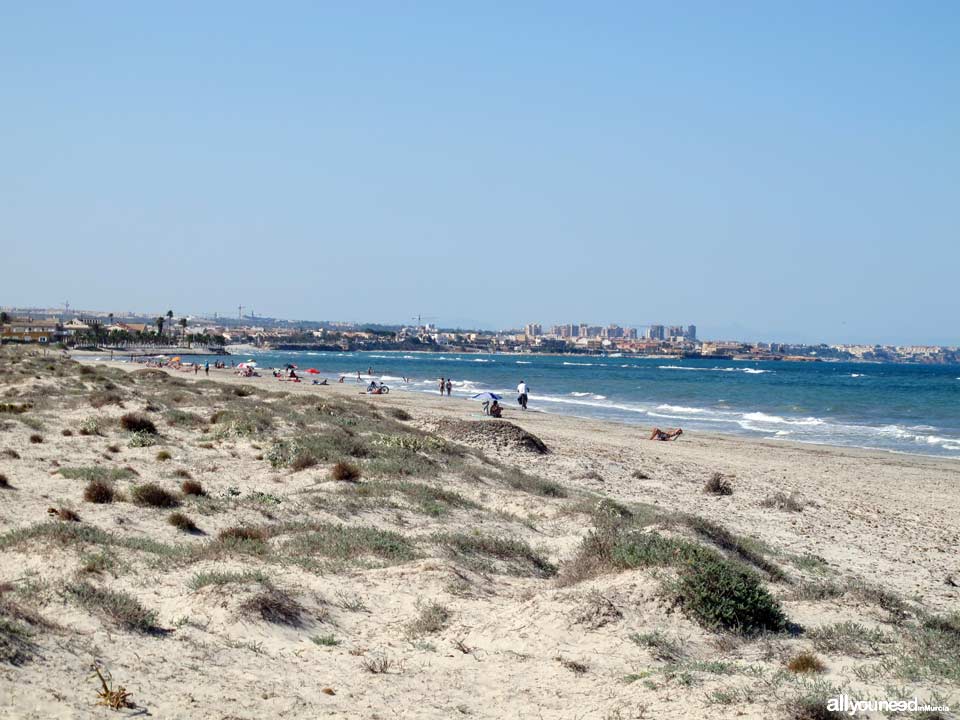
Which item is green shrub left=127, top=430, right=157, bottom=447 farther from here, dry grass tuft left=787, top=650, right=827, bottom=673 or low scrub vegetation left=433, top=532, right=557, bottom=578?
dry grass tuft left=787, top=650, right=827, bottom=673

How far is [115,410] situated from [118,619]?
17211 mm

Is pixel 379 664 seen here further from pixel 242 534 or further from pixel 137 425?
pixel 137 425

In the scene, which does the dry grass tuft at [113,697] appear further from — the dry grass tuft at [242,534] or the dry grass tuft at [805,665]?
the dry grass tuft at [805,665]

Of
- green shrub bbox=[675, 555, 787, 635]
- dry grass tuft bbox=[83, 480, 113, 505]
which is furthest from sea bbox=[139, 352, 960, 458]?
green shrub bbox=[675, 555, 787, 635]

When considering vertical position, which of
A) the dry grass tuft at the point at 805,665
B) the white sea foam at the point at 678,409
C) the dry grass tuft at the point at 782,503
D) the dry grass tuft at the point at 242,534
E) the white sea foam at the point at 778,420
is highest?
the dry grass tuft at the point at 242,534

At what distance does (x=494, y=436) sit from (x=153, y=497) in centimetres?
1277

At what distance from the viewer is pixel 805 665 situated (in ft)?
24.0

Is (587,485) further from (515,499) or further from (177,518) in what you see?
(177,518)

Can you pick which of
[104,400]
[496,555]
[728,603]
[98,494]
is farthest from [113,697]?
[104,400]

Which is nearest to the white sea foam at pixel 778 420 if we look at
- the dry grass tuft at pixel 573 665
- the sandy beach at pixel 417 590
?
the sandy beach at pixel 417 590

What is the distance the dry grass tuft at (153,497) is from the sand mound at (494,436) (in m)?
11.9

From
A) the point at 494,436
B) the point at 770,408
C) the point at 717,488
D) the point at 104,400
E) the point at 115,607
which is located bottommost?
the point at 770,408

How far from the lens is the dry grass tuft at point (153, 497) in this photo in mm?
12578

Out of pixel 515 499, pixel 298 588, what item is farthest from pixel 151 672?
pixel 515 499
